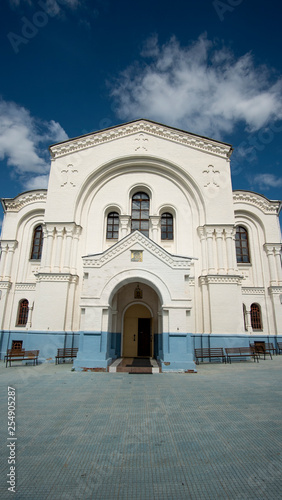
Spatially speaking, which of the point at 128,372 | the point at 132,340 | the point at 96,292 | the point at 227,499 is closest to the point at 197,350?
the point at 132,340

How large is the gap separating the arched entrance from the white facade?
0.08m

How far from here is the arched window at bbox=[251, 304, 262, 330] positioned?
712 inches

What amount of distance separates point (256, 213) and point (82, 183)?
12.6 meters

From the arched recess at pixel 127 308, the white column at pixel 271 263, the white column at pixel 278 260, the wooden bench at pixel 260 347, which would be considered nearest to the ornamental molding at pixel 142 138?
the white column at pixel 271 263

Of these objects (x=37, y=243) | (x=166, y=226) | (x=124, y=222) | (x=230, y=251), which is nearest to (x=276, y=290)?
(x=230, y=251)

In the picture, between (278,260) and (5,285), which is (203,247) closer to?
(278,260)

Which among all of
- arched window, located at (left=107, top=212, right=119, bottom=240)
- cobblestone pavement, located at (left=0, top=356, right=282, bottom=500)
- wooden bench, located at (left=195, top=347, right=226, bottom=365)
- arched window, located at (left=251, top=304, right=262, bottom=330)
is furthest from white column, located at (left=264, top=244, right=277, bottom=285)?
cobblestone pavement, located at (left=0, top=356, right=282, bottom=500)

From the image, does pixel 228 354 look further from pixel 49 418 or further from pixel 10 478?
pixel 10 478

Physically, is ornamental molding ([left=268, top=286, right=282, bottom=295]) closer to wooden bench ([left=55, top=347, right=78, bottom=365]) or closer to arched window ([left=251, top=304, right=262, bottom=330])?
arched window ([left=251, top=304, right=262, bottom=330])

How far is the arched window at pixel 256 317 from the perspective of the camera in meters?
18.1

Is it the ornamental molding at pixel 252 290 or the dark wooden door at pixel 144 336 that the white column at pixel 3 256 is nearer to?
the dark wooden door at pixel 144 336

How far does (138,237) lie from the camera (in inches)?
512

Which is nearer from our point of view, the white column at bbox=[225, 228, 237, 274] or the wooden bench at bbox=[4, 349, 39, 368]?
the wooden bench at bbox=[4, 349, 39, 368]

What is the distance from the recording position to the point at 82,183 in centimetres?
1767
